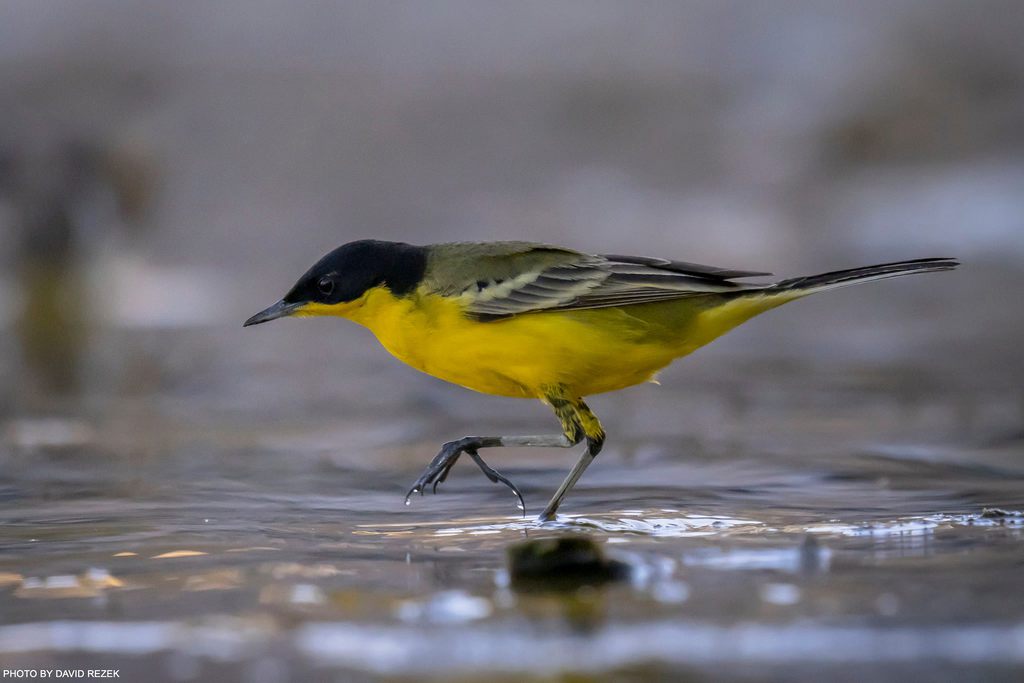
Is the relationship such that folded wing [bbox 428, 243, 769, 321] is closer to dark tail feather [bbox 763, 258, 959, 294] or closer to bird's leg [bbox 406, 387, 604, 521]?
dark tail feather [bbox 763, 258, 959, 294]

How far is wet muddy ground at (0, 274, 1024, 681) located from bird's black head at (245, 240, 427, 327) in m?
0.84

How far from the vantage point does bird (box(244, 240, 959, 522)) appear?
614 centimetres

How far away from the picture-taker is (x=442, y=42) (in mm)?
23922

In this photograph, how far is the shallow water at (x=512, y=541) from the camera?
3.72 m

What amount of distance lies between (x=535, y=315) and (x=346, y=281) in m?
0.84

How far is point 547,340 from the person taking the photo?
20.2 ft

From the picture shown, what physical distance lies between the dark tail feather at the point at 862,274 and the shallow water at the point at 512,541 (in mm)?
888

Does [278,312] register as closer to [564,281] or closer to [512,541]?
[564,281]

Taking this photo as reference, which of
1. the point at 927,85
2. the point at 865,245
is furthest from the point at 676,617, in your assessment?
the point at 927,85

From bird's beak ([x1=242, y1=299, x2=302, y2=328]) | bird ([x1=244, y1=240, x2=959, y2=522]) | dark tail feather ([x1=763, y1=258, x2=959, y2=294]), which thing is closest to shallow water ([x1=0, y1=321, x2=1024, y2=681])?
bird ([x1=244, y1=240, x2=959, y2=522])

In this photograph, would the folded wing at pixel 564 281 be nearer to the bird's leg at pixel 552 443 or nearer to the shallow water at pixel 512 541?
the bird's leg at pixel 552 443

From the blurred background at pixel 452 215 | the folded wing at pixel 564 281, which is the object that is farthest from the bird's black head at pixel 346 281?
the blurred background at pixel 452 215

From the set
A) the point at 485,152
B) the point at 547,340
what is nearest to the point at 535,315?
the point at 547,340

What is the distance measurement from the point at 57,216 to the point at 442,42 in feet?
37.0
